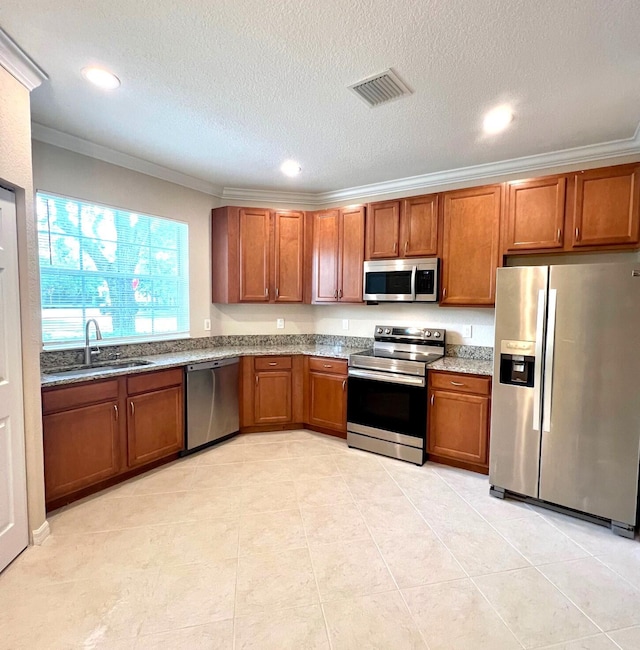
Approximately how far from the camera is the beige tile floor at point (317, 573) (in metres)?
1.53

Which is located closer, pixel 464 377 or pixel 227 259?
pixel 464 377

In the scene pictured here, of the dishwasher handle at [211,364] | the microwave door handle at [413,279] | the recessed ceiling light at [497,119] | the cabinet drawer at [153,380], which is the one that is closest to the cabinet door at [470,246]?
the microwave door handle at [413,279]

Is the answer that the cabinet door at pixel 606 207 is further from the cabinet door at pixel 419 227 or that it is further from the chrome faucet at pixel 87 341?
the chrome faucet at pixel 87 341

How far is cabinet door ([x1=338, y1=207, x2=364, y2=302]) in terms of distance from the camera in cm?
374

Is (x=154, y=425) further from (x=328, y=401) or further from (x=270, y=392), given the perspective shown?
(x=328, y=401)

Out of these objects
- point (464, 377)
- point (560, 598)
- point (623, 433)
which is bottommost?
point (560, 598)

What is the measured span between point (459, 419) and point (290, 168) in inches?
107

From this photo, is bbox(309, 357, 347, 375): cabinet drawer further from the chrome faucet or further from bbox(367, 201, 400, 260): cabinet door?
the chrome faucet

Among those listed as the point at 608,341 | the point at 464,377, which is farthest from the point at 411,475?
the point at 608,341

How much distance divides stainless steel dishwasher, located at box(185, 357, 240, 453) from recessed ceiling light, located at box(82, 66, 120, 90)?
2.11m

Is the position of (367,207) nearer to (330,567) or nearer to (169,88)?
(169,88)

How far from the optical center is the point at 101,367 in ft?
9.35

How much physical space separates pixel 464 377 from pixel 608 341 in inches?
39.6

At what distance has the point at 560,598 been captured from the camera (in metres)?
1.73
